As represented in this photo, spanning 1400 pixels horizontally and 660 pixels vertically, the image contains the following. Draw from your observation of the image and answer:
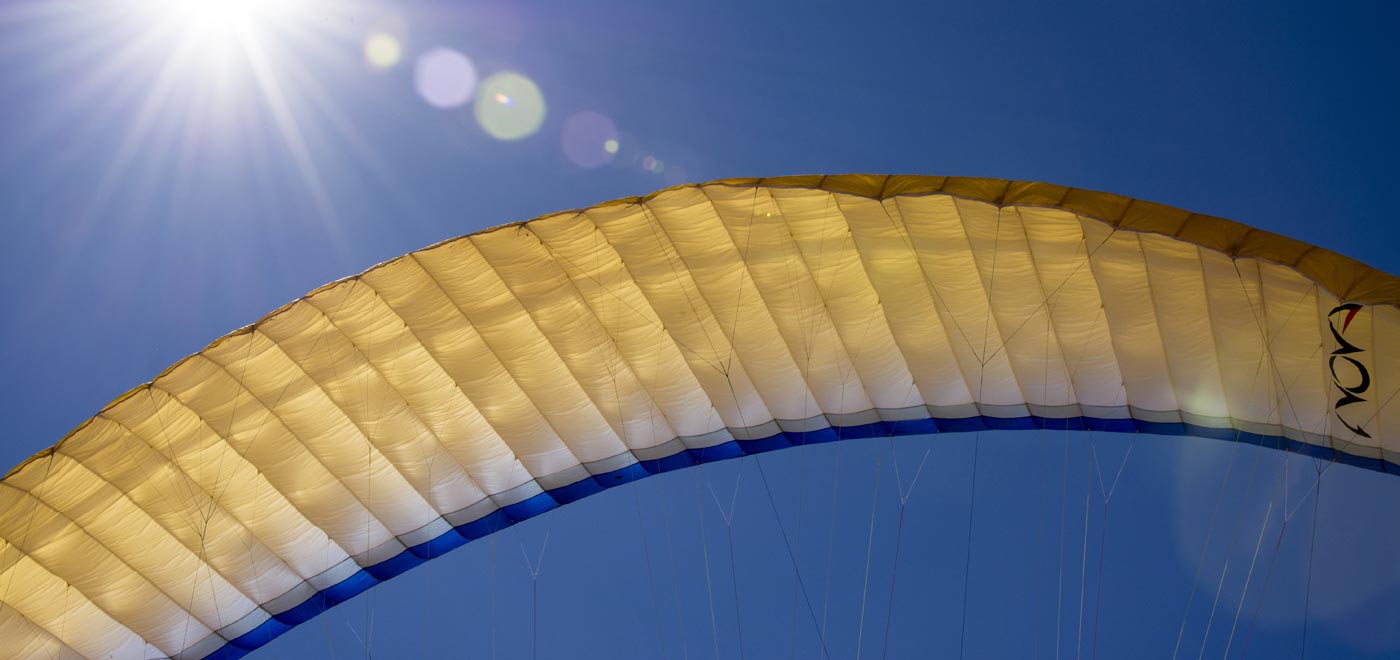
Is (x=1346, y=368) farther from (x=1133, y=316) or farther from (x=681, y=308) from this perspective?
(x=681, y=308)

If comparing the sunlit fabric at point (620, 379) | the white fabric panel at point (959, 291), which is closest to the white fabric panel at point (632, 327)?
the sunlit fabric at point (620, 379)

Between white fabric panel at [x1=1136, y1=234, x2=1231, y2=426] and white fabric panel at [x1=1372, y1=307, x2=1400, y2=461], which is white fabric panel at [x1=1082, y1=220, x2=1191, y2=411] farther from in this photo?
white fabric panel at [x1=1372, y1=307, x2=1400, y2=461]

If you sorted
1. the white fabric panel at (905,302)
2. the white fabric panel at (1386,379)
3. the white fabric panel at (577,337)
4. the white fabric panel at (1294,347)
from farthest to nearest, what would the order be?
the white fabric panel at (577,337) → the white fabric panel at (905,302) → the white fabric panel at (1294,347) → the white fabric panel at (1386,379)

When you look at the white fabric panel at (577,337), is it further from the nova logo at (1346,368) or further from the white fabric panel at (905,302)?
the nova logo at (1346,368)

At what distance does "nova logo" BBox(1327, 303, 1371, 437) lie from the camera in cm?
1147

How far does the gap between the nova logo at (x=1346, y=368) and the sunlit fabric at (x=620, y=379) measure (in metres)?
0.04

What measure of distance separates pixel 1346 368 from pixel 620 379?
895 cm

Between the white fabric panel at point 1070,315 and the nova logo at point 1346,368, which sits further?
the white fabric panel at point 1070,315

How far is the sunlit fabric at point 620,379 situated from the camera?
490 inches

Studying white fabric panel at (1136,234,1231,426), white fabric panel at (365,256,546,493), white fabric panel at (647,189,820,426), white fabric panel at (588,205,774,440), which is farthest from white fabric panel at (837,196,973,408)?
white fabric panel at (365,256,546,493)

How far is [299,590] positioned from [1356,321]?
553 inches

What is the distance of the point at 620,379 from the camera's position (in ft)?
48.8

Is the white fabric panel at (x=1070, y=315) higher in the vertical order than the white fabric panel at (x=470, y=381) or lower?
higher

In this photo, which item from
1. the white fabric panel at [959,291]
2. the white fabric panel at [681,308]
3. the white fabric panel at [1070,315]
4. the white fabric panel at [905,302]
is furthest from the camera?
the white fabric panel at [681,308]
